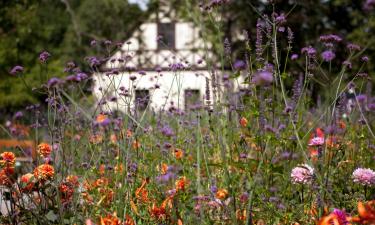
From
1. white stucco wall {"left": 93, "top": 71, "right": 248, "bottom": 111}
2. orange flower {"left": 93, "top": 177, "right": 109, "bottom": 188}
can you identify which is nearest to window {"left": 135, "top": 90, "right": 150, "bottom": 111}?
white stucco wall {"left": 93, "top": 71, "right": 248, "bottom": 111}

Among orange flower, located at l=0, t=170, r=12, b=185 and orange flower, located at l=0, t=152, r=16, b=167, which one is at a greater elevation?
orange flower, located at l=0, t=152, r=16, b=167

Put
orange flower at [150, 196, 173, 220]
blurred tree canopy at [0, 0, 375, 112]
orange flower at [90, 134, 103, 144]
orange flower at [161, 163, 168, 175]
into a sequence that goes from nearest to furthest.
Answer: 1. orange flower at [150, 196, 173, 220]
2. orange flower at [161, 163, 168, 175]
3. orange flower at [90, 134, 103, 144]
4. blurred tree canopy at [0, 0, 375, 112]

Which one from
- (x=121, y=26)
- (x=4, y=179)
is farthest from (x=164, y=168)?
(x=121, y=26)

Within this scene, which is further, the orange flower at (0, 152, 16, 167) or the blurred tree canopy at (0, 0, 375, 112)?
the blurred tree canopy at (0, 0, 375, 112)

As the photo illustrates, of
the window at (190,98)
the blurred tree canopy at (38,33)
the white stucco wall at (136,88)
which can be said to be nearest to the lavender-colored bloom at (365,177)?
the white stucco wall at (136,88)

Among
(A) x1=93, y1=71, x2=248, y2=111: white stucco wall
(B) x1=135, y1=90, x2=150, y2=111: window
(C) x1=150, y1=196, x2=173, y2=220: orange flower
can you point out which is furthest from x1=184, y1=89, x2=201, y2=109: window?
(C) x1=150, y1=196, x2=173, y2=220: orange flower

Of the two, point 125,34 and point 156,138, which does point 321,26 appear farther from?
point 156,138


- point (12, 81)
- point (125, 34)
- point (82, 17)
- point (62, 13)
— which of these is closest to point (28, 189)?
point (12, 81)

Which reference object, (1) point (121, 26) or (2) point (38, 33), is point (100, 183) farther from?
(1) point (121, 26)

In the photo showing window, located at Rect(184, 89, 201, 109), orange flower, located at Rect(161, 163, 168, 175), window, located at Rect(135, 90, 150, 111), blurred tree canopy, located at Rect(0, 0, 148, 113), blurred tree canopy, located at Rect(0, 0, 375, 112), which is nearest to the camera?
orange flower, located at Rect(161, 163, 168, 175)

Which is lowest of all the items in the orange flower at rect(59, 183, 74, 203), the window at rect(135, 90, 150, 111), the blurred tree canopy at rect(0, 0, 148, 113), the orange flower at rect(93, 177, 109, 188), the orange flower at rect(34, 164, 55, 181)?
the orange flower at rect(93, 177, 109, 188)

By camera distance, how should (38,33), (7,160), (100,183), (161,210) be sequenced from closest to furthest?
1. (161,210)
2. (7,160)
3. (100,183)
4. (38,33)

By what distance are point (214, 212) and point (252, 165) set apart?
0.31m

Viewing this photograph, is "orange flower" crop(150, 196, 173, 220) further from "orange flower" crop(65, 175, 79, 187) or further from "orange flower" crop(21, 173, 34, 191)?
"orange flower" crop(21, 173, 34, 191)
